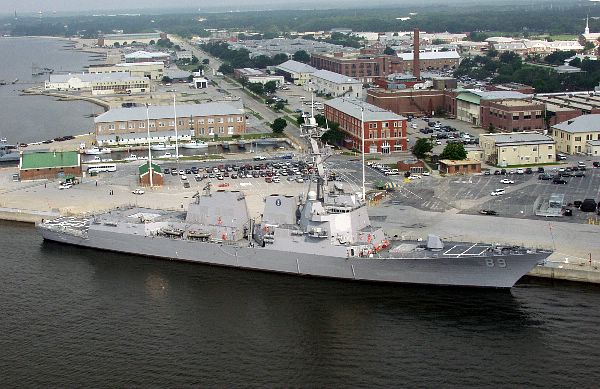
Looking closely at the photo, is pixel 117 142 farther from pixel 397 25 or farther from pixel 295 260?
pixel 397 25

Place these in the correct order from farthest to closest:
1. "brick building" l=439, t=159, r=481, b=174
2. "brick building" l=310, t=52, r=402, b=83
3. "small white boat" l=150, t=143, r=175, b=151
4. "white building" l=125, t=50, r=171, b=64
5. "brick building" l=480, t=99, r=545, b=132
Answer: "white building" l=125, t=50, r=171, b=64
"brick building" l=310, t=52, r=402, b=83
"brick building" l=480, t=99, r=545, b=132
"small white boat" l=150, t=143, r=175, b=151
"brick building" l=439, t=159, r=481, b=174

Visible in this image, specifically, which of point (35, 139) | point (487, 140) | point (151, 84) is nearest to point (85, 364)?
point (487, 140)

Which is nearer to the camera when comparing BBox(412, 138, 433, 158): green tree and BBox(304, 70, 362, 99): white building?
BBox(412, 138, 433, 158): green tree

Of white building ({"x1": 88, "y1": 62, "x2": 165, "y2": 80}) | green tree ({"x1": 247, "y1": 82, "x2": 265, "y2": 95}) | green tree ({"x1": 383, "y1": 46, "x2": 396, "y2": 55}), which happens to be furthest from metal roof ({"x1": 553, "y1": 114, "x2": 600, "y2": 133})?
green tree ({"x1": 383, "y1": 46, "x2": 396, "y2": 55})

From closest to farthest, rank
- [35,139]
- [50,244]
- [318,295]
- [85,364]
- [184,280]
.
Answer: [85,364] → [318,295] → [184,280] → [50,244] → [35,139]

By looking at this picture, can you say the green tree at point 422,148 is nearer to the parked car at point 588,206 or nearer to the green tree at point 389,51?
the parked car at point 588,206

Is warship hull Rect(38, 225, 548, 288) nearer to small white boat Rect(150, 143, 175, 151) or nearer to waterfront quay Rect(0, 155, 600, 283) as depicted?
waterfront quay Rect(0, 155, 600, 283)
